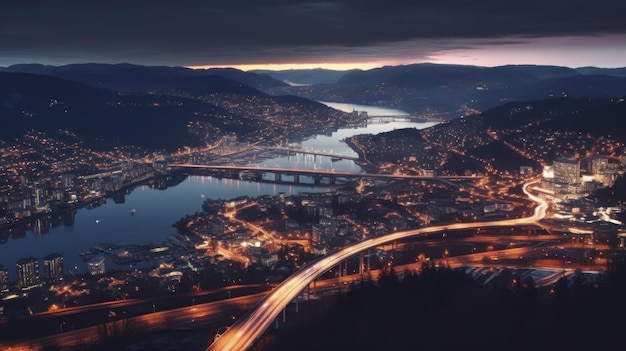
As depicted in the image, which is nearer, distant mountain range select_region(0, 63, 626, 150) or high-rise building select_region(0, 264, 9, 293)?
high-rise building select_region(0, 264, 9, 293)

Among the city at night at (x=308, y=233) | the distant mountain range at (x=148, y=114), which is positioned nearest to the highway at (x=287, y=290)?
the city at night at (x=308, y=233)

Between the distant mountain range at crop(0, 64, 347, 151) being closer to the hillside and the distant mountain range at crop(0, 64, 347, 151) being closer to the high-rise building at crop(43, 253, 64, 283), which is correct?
the hillside

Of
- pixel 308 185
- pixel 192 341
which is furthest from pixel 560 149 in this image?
pixel 192 341

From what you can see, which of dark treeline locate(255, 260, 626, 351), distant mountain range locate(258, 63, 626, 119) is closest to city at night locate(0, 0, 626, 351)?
dark treeline locate(255, 260, 626, 351)

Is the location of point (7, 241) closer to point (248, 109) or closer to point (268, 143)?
point (268, 143)

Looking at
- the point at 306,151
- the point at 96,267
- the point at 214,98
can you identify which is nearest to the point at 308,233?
the point at 96,267

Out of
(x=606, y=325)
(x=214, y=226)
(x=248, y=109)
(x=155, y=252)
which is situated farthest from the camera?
(x=248, y=109)
